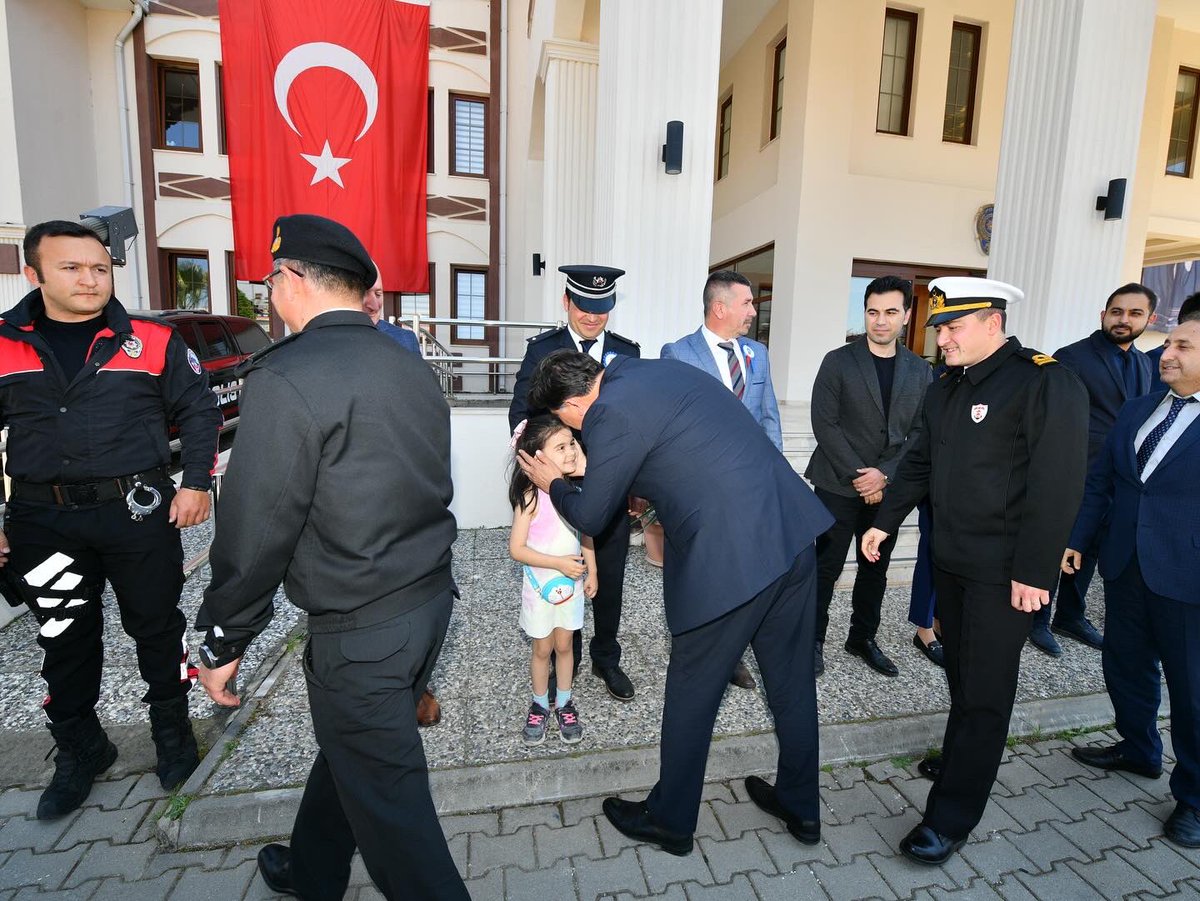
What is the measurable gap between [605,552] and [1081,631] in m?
3.10

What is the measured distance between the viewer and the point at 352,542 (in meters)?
1.47

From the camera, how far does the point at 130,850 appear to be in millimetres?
2162

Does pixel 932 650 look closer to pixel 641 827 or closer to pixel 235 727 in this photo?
pixel 641 827

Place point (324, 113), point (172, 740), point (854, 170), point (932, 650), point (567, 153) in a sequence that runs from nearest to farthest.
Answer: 1. point (172, 740)
2. point (932, 650)
3. point (567, 153)
4. point (854, 170)
5. point (324, 113)

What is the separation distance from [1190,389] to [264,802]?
12.7 feet

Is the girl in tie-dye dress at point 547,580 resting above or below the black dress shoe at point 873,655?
above

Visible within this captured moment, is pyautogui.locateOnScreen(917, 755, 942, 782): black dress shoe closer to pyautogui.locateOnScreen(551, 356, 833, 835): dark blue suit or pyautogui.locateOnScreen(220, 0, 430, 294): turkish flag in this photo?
pyautogui.locateOnScreen(551, 356, 833, 835): dark blue suit

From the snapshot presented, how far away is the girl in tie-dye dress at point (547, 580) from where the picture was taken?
250cm

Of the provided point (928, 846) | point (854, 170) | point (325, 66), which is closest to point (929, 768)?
point (928, 846)

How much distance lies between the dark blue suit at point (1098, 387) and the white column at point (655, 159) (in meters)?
2.45

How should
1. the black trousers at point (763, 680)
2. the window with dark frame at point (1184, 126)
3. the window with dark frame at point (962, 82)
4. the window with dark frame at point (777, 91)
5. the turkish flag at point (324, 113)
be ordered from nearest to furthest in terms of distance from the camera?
the black trousers at point (763, 680)
the window with dark frame at point (962, 82)
the window with dark frame at point (777, 91)
the window with dark frame at point (1184, 126)
the turkish flag at point (324, 113)

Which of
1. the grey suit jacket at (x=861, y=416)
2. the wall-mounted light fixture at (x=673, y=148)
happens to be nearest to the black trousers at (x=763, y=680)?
the grey suit jacket at (x=861, y=416)

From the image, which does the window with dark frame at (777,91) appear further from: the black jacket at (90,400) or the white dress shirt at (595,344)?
the black jacket at (90,400)

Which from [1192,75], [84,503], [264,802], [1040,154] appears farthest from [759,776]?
[1192,75]
